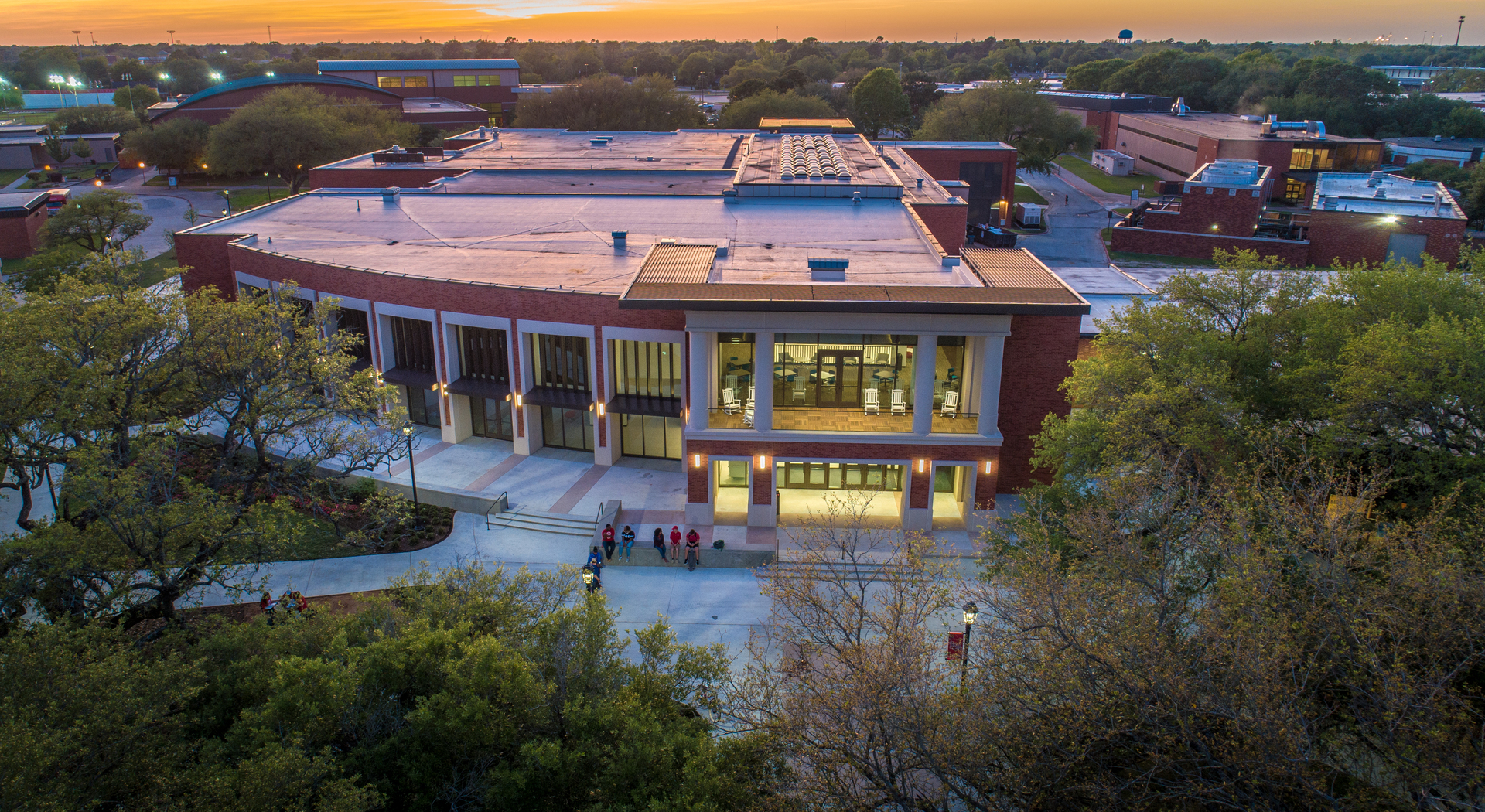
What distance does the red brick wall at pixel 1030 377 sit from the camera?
3105 centimetres

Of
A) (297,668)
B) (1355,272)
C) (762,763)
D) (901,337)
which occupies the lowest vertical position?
(762,763)

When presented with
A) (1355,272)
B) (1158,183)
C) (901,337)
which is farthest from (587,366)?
(1158,183)

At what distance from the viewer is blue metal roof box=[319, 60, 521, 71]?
12188 centimetres

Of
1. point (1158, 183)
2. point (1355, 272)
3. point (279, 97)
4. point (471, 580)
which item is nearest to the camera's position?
point (471, 580)

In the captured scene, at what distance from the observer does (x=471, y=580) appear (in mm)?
20328

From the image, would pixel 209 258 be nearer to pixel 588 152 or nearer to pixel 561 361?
pixel 561 361

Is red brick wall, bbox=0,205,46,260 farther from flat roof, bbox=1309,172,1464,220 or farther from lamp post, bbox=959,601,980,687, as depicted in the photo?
flat roof, bbox=1309,172,1464,220

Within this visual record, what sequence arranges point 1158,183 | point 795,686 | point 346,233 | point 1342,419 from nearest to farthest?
1. point 795,686
2. point 1342,419
3. point 346,233
4. point 1158,183

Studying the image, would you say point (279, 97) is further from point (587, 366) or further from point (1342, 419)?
point (1342, 419)

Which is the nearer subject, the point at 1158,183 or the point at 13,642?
the point at 13,642

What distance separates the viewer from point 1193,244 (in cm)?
7156

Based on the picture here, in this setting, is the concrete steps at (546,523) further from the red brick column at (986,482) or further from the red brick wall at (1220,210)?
the red brick wall at (1220,210)

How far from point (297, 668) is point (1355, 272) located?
2797cm

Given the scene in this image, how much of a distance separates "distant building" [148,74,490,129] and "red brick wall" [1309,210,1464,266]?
89.4 metres
